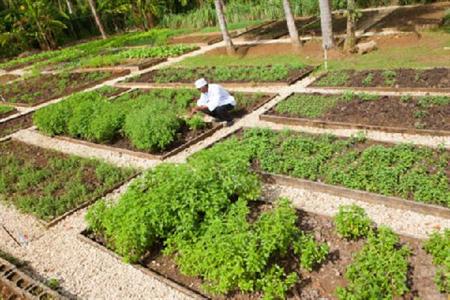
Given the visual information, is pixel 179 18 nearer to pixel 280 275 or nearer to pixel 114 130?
pixel 114 130

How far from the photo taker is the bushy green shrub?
817 cm

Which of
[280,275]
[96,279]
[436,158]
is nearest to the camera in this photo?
[280,275]

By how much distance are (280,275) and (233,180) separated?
64.3 inches

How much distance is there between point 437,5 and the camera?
57.7 ft

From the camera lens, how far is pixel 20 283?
5207 millimetres

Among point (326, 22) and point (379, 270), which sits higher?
point (326, 22)

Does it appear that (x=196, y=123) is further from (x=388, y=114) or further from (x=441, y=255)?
(x=441, y=255)

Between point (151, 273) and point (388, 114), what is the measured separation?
558 centimetres

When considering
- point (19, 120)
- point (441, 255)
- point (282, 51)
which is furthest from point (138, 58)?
point (441, 255)

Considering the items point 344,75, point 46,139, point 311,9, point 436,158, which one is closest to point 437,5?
point 311,9

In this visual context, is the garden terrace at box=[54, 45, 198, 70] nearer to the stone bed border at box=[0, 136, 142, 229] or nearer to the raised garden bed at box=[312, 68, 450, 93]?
the raised garden bed at box=[312, 68, 450, 93]

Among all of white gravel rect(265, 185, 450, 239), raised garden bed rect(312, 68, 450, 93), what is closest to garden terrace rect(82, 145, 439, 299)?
white gravel rect(265, 185, 450, 239)

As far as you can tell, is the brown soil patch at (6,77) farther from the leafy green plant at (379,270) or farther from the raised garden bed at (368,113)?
the leafy green plant at (379,270)

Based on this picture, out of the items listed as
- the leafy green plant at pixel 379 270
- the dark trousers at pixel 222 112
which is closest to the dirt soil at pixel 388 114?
the dark trousers at pixel 222 112
